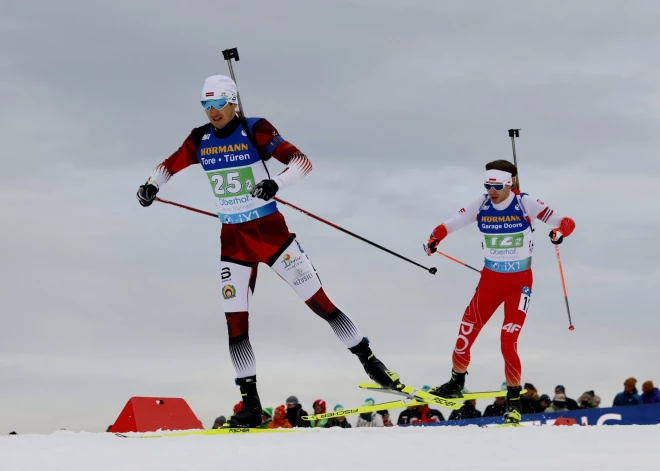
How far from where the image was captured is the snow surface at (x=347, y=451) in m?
5.93

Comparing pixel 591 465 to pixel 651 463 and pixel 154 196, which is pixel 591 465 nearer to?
pixel 651 463

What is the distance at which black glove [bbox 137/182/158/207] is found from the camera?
8.57m

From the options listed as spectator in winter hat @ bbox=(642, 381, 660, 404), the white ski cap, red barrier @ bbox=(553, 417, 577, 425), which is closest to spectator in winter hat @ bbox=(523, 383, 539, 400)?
spectator in winter hat @ bbox=(642, 381, 660, 404)

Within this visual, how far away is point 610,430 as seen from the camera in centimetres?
870

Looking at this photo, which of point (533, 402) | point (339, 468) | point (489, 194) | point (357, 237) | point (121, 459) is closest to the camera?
point (339, 468)

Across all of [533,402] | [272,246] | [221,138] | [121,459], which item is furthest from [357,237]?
[533,402]

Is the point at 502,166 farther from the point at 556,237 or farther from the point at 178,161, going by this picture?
the point at 178,161

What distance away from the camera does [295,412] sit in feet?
41.0

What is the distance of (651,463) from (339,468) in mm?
2076

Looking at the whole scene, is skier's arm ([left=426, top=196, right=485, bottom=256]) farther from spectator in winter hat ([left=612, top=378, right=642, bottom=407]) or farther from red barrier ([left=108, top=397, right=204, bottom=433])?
spectator in winter hat ([left=612, top=378, right=642, bottom=407])

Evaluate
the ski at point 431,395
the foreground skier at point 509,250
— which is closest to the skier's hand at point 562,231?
the foreground skier at point 509,250

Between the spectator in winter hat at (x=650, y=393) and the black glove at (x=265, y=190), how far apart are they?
24.4ft

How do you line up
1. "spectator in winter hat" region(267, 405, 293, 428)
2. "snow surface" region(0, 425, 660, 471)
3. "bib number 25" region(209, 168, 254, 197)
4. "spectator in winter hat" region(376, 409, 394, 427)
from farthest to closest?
"spectator in winter hat" region(376, 409, 394, 427) → "spectator in winter hat" region(267, 405, 293, 428) → "bib number 25" region(209, 168, 254, 197) → "snow surface" region(0, 425, 660, 471)

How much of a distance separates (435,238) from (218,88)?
339 cm
